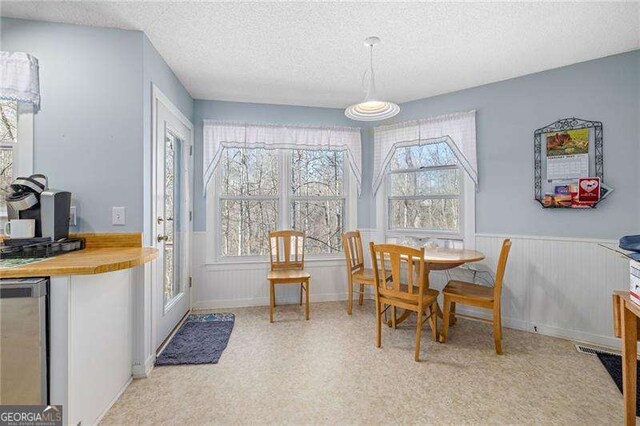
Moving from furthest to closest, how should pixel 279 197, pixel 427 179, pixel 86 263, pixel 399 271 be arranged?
pixel 279 197 → pixel 427 179 → pixel 399 271 → pixel 86 263

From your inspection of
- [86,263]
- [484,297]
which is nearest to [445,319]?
[484,297]

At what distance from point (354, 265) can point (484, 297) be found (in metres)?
1.41

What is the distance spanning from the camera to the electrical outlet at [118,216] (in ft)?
6.66

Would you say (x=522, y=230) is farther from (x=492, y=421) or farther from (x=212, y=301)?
(x=212, y=301)

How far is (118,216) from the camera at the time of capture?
2033 mm

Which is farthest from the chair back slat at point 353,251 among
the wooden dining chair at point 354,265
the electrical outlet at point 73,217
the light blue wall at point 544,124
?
the electrical outlet at point 73,217

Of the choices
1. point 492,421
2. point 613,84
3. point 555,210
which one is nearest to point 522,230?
point 555,210

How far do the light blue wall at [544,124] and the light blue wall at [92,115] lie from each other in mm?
3053

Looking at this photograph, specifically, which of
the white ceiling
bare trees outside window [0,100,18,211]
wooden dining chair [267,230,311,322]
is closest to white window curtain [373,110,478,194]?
the white ceiling

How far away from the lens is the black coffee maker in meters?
1.72

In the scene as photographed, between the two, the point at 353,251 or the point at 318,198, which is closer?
the point at 353,251

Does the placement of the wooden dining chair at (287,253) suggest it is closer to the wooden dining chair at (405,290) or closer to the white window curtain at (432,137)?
the wooden dining chair at (405,290)

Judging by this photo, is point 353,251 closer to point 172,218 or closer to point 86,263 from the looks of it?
point 172,218

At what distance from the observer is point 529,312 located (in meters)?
2.87
